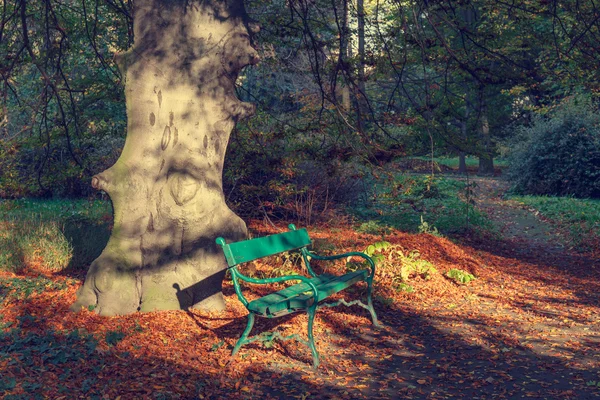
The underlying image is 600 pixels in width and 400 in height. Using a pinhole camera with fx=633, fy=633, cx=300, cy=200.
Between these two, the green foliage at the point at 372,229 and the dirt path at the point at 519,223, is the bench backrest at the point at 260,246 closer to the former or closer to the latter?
the green foliage at the point at 372,229

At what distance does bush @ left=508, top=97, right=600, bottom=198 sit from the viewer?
60.3 ft

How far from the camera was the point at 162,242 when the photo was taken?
634 centimetres

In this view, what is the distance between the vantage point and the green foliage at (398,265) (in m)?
7.98

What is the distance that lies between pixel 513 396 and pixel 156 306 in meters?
3.48

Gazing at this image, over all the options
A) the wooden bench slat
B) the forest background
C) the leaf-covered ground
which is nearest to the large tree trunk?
the leaf-covered ground

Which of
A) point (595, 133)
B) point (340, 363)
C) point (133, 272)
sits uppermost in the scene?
point (595, 133)

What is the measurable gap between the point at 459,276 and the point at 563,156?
12.4m

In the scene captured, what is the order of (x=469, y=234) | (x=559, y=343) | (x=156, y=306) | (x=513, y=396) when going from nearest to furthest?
(x=513, y=396), (x=559, y=343), (x=156, y=306), (x=469, y=234)

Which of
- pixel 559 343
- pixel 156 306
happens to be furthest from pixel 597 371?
pixel 156 306

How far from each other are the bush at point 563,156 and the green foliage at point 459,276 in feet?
36.8

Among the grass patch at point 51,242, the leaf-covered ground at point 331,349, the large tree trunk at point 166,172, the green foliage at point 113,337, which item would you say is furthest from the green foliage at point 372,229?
the green foliage at point 113,337

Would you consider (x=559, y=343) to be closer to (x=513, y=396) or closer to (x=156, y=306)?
(x=513, y=396)

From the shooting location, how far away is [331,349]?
5.71 metres

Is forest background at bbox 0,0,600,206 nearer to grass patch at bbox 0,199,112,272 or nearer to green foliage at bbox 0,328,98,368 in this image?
grass patch at bbox 0,199,112,272
